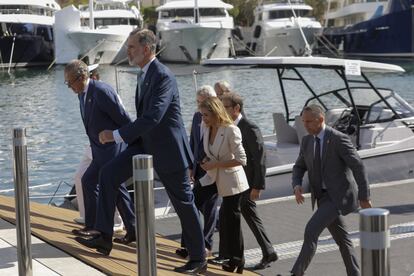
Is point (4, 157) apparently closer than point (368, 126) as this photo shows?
No

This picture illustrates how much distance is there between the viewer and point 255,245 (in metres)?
8.87

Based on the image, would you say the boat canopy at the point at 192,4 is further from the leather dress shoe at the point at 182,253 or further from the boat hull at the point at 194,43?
the leather dress shoe at the point at 182,253

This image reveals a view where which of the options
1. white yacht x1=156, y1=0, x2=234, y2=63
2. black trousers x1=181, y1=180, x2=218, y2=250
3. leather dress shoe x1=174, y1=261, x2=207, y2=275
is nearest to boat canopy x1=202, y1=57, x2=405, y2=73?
black trousers x1=181, y1=180, x2=218, y2=250

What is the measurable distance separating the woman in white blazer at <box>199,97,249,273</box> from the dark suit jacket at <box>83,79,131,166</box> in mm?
826

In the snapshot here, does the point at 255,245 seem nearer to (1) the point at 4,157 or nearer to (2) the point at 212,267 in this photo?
(2) the point at 212,267

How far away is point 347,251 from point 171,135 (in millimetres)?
1671

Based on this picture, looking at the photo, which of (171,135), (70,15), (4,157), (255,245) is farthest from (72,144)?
(70,15)

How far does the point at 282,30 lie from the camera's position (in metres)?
70.1

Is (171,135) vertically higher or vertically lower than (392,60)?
higher

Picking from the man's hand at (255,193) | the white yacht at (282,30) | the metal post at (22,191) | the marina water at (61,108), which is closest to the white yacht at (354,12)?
the white yacht at (282,30)

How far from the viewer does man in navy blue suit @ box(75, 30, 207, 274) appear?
22.4 ft

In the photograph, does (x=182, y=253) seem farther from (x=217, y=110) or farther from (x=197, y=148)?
(x=217, y=110)

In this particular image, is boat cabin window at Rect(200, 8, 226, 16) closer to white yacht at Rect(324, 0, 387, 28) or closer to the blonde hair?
white yacht at Rect(324, 0, 387, 28)

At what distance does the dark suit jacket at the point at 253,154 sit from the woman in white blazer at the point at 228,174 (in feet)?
0.77
